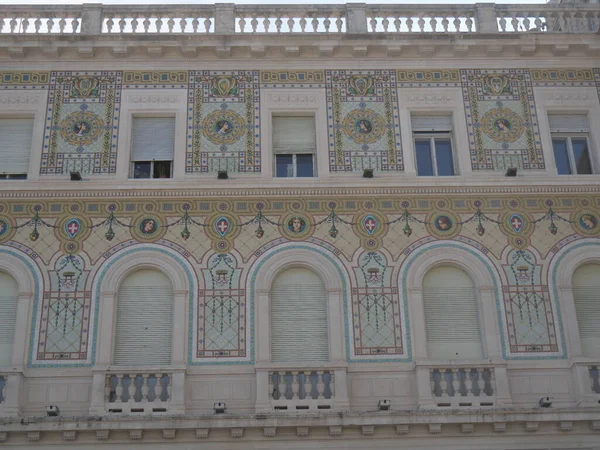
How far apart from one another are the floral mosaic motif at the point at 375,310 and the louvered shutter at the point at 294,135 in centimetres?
301

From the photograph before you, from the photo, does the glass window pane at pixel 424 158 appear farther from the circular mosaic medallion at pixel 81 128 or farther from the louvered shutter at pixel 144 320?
the circular mosaic medallion at pixel 81 128

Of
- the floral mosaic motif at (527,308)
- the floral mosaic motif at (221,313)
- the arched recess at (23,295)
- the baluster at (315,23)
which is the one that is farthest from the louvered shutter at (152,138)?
the floral mosaic motif at (527,308)

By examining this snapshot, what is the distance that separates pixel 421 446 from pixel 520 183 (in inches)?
245

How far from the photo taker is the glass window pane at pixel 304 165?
21.3 meters

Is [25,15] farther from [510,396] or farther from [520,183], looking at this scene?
[510,396]

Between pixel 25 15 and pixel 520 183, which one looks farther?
pixel 25 15

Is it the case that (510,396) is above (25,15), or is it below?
below

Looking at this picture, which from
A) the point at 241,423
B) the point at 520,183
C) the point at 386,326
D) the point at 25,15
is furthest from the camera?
the point at 25,15

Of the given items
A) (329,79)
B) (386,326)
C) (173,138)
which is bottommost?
(386,326)

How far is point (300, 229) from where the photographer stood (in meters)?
20.4

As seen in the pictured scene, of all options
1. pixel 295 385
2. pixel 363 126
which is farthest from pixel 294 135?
pixel 295 385

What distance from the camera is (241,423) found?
712 inches

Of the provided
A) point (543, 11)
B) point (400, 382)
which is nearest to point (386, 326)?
point (400, 382)

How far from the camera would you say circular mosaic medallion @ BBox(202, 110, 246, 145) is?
21312 mm
